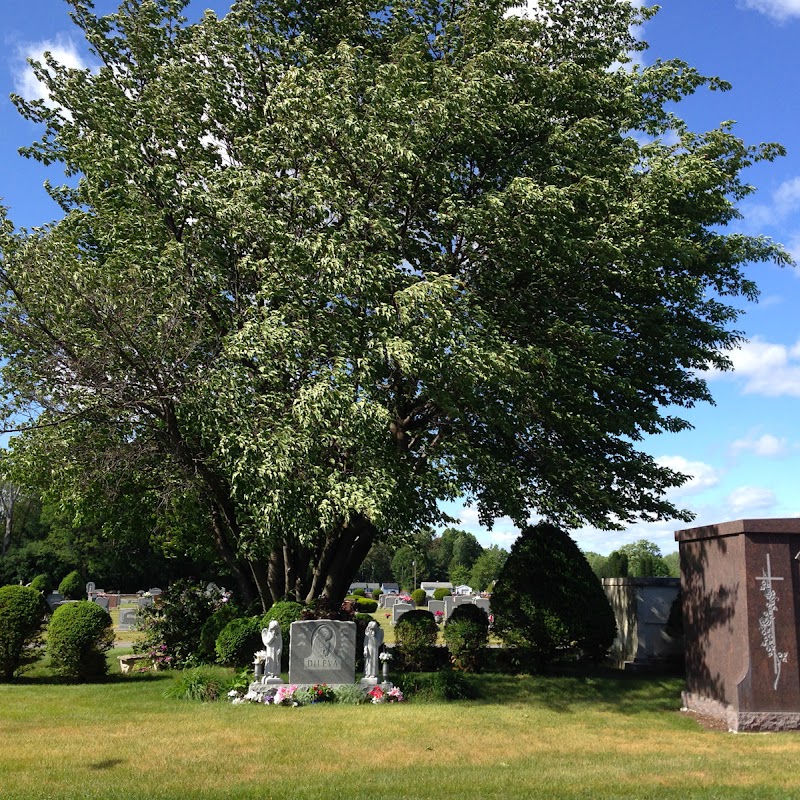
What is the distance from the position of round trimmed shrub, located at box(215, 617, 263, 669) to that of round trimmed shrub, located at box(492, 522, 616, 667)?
16.7ft

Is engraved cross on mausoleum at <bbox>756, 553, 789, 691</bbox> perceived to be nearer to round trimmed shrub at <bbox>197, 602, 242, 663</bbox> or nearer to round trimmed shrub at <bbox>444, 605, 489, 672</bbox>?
round trimmed shrub at <bbox>444, 605, 489, 672</bbox>

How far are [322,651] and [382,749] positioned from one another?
12.7ft

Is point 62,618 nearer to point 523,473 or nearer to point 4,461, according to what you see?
point 4,461

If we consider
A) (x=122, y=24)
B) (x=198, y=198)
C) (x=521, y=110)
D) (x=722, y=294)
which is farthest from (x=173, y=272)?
(x=722, y=294)

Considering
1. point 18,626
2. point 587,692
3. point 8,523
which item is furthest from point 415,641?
point 8,523

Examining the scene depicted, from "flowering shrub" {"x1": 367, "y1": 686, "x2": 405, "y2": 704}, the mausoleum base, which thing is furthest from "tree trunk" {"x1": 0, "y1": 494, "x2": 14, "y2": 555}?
the mausoleum base

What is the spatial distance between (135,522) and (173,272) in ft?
26.2

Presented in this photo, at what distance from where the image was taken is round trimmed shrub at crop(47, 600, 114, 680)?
15.5 metres

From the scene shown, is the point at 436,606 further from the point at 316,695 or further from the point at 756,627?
the point at 756,627

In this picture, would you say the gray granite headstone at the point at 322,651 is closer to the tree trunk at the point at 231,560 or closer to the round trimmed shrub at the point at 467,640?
the round trimmed shrub at the point at 467,640

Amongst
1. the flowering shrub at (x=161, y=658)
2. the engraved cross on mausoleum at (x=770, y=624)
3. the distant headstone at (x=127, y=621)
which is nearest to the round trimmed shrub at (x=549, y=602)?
the engraved cross on mausoleum at (x=770, y=624)

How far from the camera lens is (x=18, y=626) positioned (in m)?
15.1

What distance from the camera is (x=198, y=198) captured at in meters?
13.8

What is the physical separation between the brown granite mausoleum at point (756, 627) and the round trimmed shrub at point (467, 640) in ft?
15.5
